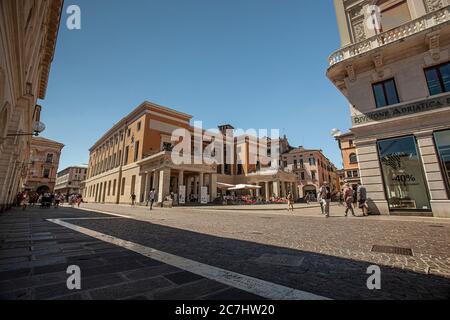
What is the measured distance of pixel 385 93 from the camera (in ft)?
37.9

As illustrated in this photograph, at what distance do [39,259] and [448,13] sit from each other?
1680 cm

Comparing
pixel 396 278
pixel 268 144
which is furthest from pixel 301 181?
pixel 396 278

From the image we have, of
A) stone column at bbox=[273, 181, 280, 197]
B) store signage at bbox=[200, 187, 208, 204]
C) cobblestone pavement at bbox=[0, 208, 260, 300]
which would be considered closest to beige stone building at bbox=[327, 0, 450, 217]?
cobblestone pavement at bbox=[0, 208, 260, 300]

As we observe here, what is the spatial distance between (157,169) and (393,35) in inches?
891

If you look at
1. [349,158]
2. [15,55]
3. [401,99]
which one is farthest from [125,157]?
[349,158]

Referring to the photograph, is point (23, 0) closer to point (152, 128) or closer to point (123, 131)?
point (152, 128)

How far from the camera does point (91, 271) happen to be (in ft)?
8.94

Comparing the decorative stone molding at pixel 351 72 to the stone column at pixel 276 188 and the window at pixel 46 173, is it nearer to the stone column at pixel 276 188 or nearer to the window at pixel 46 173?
the stone column at pixel 276 188

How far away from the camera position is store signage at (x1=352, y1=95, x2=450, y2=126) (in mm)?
9867

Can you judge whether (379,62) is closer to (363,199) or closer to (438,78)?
(438,78)

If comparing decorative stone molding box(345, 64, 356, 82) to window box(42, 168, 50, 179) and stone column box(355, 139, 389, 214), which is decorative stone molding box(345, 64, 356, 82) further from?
window box(42, 168, 50, 179)

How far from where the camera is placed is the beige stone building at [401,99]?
980 cm

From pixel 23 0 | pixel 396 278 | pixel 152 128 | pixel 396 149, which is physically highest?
pixel 152 128
